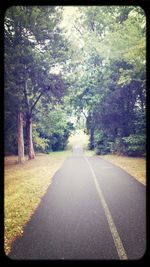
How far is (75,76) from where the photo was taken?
20438mm

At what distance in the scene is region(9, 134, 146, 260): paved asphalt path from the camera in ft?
13.0

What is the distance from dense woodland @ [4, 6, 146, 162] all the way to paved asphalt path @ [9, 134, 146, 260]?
5.71 m

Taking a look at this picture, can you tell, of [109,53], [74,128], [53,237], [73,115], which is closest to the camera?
[53,237]

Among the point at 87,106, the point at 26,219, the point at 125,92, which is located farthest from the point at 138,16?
the point at 26,219

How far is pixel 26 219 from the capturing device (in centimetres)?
571

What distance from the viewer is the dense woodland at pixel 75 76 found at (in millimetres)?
14141

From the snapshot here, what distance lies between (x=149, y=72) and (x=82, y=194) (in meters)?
5.68

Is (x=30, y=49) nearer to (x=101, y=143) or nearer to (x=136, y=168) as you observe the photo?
(x=136, y=168)

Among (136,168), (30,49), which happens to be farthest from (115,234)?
(30,49)

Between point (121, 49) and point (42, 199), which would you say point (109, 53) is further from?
point (42, 199)

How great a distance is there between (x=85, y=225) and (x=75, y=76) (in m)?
16.4

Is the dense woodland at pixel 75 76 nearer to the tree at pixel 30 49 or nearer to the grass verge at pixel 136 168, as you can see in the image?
the tree at pixel 30 49

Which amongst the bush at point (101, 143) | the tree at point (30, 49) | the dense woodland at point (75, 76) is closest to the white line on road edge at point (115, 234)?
the dense woodland at point (75, 76)

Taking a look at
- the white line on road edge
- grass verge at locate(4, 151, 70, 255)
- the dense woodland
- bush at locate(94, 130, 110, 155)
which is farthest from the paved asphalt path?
bush at locate(94, 130, 110, 155)
